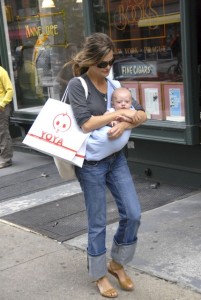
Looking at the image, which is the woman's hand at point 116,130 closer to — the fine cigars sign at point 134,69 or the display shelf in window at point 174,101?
the display shelf in window at point 174,101

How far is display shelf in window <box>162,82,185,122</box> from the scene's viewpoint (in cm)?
600

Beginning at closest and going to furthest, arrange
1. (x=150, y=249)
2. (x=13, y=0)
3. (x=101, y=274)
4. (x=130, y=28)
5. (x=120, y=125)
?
(x=120, y=125) → (x=101, y=274) → (x=150, y=249) → (x=130, y=28) → (x=13, y=0)

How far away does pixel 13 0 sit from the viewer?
865cm

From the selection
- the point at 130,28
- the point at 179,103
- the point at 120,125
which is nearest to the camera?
the point at 120,125

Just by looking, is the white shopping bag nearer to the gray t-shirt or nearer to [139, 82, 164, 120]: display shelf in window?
the gray t-shirt

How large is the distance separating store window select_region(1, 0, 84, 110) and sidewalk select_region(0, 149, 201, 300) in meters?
3.56

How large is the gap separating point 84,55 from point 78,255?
1.82 metres

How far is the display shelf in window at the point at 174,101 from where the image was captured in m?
6.00

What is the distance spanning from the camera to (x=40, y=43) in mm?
8461

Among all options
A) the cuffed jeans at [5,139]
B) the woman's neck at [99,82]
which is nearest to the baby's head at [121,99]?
the woman's neck at [99,82]

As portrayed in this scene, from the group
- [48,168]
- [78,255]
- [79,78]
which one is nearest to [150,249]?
→ [78,255]

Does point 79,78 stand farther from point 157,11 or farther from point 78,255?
point 157,11

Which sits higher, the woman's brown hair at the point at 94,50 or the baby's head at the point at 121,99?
the woman's brown hair at the point at 94,50

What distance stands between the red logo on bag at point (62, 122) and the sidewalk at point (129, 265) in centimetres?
121
